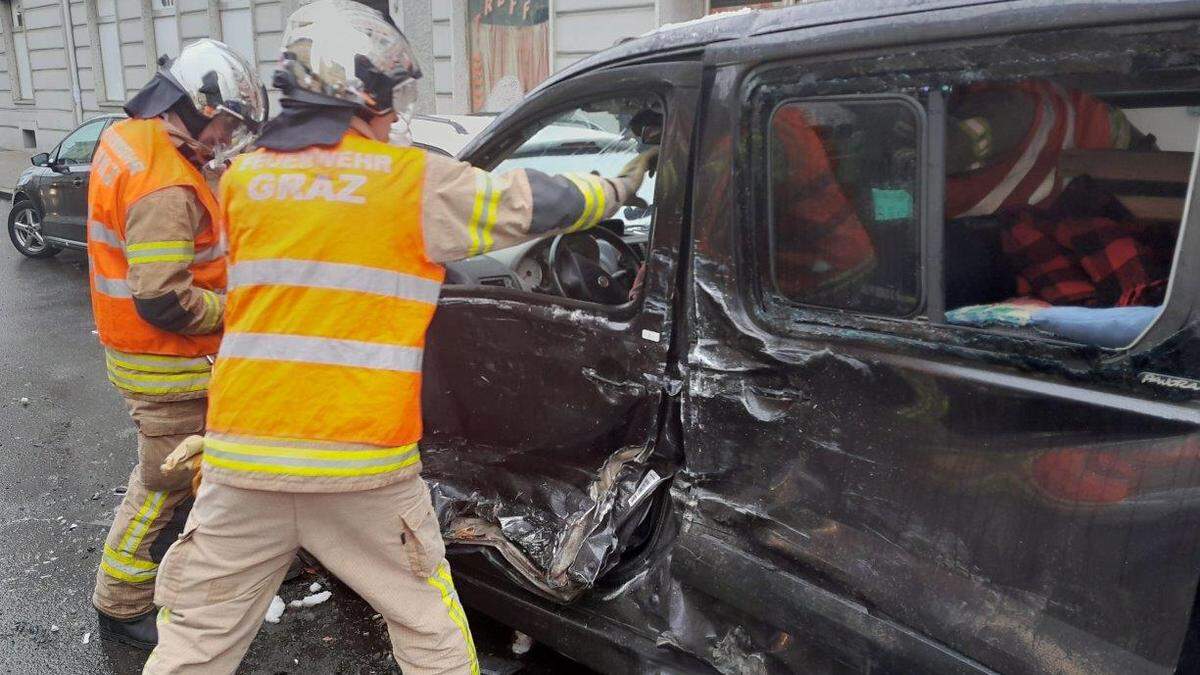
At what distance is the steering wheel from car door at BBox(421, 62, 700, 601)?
0.07 meters

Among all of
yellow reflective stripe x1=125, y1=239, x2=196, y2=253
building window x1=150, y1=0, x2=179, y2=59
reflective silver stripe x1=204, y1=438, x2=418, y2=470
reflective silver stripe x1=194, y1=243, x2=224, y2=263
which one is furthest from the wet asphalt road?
Result: building window x1=150, y1=0, x2=179, y2=59

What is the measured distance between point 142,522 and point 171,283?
809 mm

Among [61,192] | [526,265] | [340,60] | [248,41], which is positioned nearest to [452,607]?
[526,265]

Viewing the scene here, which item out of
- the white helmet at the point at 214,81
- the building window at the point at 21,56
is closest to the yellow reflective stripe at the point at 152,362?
the white helmet at the point at 214,81

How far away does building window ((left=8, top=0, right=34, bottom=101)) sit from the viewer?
20844 millimetres

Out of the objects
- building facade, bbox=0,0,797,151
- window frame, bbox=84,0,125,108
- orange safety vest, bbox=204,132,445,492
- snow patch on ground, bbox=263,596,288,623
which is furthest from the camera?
window frame, bbox=84,0,125,108

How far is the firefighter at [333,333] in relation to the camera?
78.9 inches

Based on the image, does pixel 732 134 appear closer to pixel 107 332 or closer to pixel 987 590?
pixel 987 590

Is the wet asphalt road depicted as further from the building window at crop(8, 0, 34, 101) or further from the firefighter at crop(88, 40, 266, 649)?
the building window at crop(8, 0, 34, 101)

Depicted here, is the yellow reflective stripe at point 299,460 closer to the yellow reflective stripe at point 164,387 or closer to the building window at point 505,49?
the yellow reflective stripe at point 164,387

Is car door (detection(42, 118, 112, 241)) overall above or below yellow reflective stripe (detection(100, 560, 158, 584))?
above

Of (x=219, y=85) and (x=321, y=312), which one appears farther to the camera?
(x=219, y=85)

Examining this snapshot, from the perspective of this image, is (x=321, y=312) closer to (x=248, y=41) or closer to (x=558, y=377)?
(x=558, y=377)

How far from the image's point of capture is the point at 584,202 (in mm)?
2178
